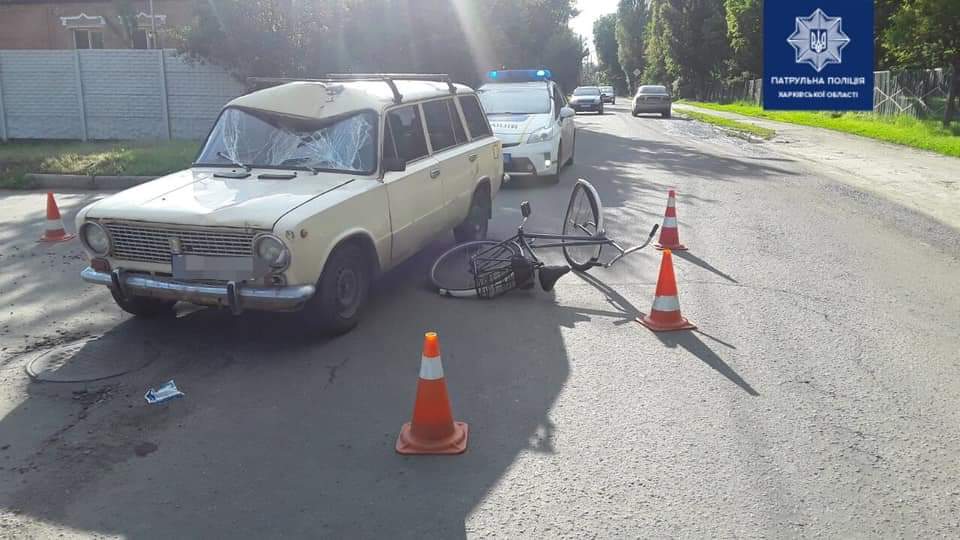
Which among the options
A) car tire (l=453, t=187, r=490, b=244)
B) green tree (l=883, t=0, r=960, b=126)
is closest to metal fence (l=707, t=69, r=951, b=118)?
green tree (l=883, t=0, r=960, b=126)

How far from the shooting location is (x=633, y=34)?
107250mm

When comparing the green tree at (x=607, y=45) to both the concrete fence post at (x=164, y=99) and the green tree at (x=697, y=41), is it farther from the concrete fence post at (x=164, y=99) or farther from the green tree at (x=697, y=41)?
the concrete fence post at (x=164, y=99)

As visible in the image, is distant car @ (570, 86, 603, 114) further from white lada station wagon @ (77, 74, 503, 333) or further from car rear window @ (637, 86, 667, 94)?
white lada station wagon @ (77, 74, 503, 333)

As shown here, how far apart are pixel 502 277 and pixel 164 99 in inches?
625

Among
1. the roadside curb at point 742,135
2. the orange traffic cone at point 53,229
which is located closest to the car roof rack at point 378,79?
the orange traffic cone at point 53,229

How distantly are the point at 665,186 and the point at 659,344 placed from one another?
8.39 m

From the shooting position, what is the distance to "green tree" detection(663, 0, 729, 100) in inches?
2534

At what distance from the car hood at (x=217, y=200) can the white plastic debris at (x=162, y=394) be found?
1072mm

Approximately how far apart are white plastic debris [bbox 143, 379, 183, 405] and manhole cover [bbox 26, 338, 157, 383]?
466 millimetres

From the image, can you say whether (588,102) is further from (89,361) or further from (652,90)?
(89,361)

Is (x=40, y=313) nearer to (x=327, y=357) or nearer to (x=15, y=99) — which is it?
(x=327, y=357)

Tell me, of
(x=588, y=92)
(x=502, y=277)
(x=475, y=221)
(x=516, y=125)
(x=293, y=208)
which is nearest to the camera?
(x=293, y=208)

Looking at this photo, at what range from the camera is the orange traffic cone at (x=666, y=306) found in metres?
6.00

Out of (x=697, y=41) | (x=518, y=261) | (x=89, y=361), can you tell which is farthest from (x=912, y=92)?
(x=697, y=41)
